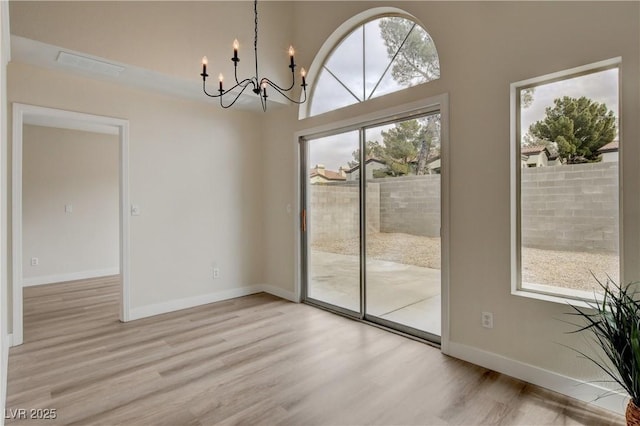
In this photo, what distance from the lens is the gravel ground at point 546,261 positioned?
236 cm

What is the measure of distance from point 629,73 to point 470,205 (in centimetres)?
128

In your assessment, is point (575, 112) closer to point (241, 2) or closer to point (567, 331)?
point (567, 331)

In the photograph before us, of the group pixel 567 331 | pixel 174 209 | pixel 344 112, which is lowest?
pixel 567 331

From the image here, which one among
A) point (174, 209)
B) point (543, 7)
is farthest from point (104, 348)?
point (543, 7)

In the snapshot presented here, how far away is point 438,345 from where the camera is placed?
315 centimetres

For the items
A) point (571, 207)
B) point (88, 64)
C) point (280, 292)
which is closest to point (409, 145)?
point (571, 207)

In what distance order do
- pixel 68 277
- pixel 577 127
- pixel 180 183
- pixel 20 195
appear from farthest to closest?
pixel 68 277, pixel 180 183, pixel 20 195, pixel 577 127

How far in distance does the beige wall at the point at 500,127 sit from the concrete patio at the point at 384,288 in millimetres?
351

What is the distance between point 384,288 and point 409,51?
8.06 ft

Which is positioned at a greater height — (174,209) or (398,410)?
(174,209)

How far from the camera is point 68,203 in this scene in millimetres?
6066

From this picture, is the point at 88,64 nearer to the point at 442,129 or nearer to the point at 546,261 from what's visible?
the point at 442,129

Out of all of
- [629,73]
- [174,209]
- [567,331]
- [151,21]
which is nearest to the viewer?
[629,73]

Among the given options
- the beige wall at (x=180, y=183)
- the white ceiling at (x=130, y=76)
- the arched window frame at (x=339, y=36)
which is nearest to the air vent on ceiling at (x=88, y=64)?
the white ceiling at (x=130, y=76)
